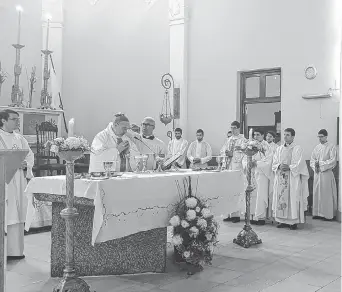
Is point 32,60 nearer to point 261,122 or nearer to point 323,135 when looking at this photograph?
point 261,122

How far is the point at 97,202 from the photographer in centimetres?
450

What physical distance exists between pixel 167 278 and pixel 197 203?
88 cm

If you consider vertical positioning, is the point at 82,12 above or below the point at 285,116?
above

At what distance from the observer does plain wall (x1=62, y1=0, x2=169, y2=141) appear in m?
13.5

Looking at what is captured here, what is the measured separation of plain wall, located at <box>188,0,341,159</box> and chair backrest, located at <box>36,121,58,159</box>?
3637mm

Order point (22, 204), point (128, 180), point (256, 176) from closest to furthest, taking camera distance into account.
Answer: point (128, 180)
point (22, 204)
point (256, 176)

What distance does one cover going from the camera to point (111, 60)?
14172 millimetres

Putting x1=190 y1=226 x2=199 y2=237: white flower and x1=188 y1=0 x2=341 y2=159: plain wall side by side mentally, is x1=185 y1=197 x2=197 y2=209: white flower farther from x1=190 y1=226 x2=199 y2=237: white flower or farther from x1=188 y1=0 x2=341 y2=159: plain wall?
x1=188 y1=0 x2=341 y2=159: plain wall

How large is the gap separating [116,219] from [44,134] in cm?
718

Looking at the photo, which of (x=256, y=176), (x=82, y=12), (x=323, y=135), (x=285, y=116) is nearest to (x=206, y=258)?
(x=256, y=176)

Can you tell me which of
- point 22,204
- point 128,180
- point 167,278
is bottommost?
point 167,278

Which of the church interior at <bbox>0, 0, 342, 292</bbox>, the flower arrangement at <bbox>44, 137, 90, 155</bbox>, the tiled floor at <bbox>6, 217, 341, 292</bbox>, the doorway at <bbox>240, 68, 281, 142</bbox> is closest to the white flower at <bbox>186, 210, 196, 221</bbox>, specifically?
the church interior at <bbox>0, 0, 342, 292</bbox>

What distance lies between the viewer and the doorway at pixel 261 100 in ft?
38.7

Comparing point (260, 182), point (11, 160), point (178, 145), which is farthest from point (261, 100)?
point (11, 160)
